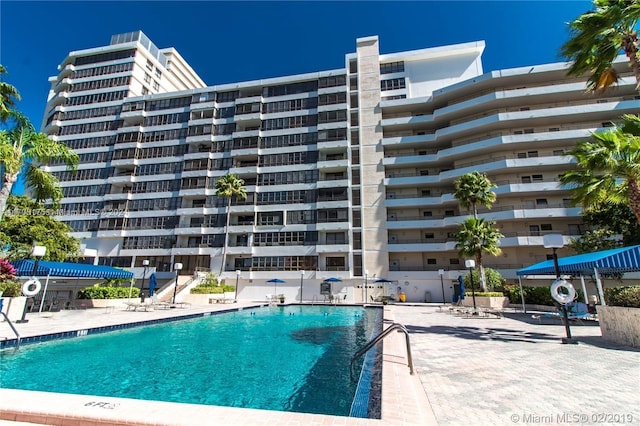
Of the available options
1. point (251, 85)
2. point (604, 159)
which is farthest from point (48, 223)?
point (604, 159)

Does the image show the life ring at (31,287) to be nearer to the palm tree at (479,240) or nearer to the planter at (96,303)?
the planter at (96,303)

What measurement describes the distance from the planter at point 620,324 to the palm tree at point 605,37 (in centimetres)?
841

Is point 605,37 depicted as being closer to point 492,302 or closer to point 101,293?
point 492,302

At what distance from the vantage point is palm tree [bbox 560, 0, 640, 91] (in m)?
11.1

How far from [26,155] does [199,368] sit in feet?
51.4

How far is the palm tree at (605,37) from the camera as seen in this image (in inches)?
436

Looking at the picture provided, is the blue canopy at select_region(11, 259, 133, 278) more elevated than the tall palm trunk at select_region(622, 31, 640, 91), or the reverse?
the tall palm trunk at select_region(622, 31, 640, 91)

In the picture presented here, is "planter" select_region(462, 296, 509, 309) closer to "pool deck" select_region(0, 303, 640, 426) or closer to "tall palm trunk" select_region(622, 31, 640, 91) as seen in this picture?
"pool deck" select_region(0, 303, 640, 426)

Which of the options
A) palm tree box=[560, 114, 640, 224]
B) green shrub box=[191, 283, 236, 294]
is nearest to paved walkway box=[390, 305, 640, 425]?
palm tree box=[560, 114, 640, 224]

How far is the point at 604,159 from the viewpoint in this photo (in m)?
11.2

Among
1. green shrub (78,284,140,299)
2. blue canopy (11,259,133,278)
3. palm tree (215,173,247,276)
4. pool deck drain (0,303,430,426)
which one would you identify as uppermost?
palm tree (215,173,247,276)

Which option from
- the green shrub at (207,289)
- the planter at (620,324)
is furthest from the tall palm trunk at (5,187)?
the planter at (620,324)

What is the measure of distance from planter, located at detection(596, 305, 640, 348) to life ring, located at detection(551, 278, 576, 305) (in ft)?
4.18

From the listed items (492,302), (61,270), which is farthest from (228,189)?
(492,302)
